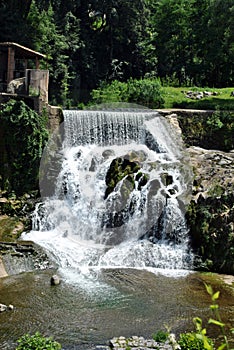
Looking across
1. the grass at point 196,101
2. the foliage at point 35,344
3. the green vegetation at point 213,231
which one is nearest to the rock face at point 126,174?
the green vegetation at point 213,231

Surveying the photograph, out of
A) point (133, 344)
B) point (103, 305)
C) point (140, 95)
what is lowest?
point (103, 305)

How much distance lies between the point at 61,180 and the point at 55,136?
1.63 meters

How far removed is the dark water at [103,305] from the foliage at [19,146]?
4301mm

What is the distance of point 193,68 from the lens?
25594 millimetres

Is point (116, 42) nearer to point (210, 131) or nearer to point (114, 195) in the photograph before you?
point (210, 131)

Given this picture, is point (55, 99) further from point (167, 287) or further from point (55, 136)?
point (167, 287)

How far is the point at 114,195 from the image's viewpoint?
1391 centimetres

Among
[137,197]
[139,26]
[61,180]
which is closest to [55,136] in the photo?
[61,180]

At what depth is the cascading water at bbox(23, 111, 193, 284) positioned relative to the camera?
1227 cm

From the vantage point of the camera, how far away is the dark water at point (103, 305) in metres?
8.11

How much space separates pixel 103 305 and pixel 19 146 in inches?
281

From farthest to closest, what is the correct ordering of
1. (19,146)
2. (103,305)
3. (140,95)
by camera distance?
1. (140,95)
2. (19,146)
3. (103,305)

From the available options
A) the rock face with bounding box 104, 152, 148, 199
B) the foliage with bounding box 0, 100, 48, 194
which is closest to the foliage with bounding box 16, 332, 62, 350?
the rock face with bounding box 104, 152, 148, 199

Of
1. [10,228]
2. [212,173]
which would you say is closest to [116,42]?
[212,173]
